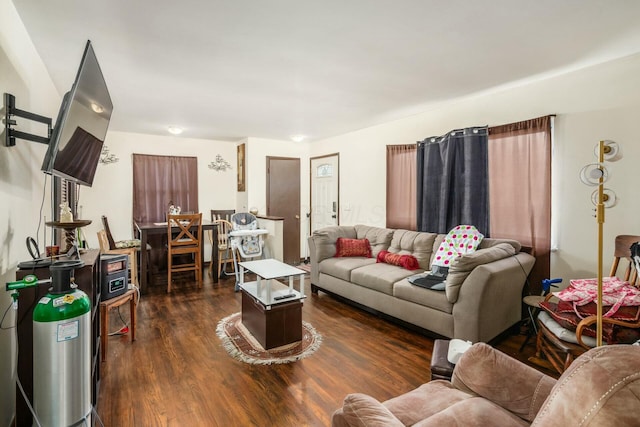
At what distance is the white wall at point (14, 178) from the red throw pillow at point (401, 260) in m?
3.31

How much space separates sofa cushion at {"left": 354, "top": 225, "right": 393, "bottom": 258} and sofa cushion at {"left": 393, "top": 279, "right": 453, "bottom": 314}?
107 cm

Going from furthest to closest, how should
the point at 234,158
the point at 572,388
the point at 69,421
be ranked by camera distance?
the point at 234,158 → the point at 69,421 → the point at 572,388

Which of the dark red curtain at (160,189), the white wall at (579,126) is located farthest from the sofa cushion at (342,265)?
the dark red curtain at (160,189)

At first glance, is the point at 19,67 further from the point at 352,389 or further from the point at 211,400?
the point at 352,389

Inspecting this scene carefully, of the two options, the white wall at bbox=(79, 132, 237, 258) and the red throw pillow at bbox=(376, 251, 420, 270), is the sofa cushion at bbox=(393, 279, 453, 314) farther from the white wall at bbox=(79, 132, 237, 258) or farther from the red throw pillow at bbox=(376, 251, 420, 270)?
the white wall at bbox=(79, 132, 237, 258)

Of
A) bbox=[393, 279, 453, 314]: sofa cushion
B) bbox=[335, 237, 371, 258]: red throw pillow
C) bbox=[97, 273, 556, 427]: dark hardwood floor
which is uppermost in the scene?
bbox=[335, 237, 371, 258]: red throw pillow

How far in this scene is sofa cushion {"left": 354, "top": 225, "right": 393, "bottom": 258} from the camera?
14.1 feet

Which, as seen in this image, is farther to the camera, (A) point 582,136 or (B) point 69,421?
(A) point 582,136

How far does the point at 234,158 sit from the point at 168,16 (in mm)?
4637

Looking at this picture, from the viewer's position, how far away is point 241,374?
7.76 feet

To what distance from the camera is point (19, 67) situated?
1980mm

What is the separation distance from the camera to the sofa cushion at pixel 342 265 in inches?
150

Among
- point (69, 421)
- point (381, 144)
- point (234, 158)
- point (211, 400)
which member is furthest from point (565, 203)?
point (234, 158)

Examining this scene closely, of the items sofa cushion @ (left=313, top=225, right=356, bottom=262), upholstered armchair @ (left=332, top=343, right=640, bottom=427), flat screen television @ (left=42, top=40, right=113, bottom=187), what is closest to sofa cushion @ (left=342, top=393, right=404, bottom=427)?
upholstered armchair @ (left=332, top=343, right=640, bottom=427)
